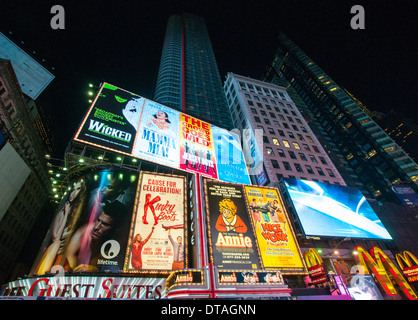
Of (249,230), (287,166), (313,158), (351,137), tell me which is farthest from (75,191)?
(351,137)

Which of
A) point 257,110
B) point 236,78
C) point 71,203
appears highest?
point 236,78

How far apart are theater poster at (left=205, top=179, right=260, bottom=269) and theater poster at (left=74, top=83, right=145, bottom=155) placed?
10109mm

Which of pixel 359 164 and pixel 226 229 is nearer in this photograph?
pixel 226 229

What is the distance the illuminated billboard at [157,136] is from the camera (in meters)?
21.4

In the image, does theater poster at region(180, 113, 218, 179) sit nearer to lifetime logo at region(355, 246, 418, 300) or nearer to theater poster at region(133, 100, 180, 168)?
theater poster at region(133, 100, 180, 168)

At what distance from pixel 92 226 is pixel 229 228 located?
39.0 feet

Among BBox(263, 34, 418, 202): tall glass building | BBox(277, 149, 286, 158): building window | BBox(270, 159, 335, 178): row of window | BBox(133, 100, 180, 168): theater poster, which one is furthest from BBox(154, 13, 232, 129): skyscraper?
BBox(263, 34, 418, 202): tall glass building

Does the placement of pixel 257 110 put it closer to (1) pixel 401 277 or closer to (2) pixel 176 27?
(1) pixel 401 277

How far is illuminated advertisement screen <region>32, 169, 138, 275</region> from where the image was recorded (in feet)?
50.3

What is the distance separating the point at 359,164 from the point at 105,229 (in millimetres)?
88521

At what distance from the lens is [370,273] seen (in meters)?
26.1

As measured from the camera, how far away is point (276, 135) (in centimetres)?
4694

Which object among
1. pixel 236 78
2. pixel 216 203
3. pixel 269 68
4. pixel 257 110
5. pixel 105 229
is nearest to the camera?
pixel 105 229

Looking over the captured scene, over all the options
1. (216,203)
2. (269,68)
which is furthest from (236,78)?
(269,68)
